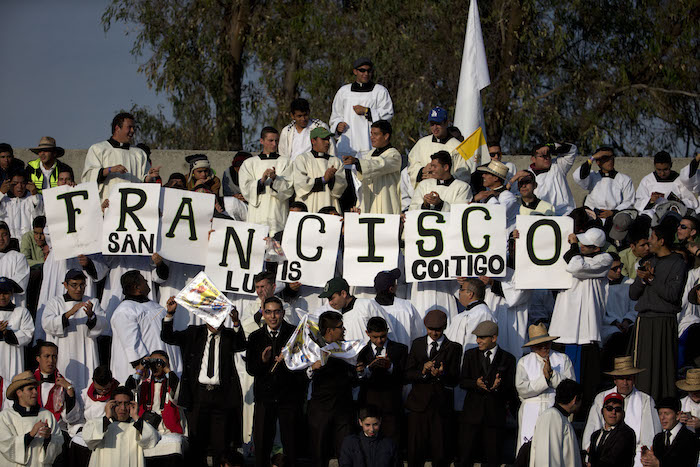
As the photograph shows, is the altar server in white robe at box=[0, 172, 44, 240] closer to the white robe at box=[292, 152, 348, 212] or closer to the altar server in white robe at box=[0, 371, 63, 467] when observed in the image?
the white robe at box=[292, 152, 348, 212]

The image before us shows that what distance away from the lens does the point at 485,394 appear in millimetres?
13422

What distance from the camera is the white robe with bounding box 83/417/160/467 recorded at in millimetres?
12859

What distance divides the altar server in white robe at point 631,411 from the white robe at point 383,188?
461 centimetres

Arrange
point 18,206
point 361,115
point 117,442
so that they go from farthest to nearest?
point 361,115
point 18,206
point 117,442

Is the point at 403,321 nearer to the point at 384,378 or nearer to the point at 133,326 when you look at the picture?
the point at 384,378

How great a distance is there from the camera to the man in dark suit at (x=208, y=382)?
1340 cm

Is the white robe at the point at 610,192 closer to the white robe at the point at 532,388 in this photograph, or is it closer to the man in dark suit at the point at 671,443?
the white robe at the point at 532,388

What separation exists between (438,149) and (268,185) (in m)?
2.40

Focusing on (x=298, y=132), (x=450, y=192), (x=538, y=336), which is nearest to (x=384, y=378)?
(x=538, y=336)

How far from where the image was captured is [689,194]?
60.3 ft

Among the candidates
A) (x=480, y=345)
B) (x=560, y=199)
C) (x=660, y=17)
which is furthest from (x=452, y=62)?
(x=480, y=345)

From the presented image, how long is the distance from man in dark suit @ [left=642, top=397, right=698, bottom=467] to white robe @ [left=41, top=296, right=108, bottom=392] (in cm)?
602

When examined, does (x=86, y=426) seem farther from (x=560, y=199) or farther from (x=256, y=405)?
(x=560, y=199)

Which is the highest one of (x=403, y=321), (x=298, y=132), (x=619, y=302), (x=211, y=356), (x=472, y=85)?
(x=472, y=85)
